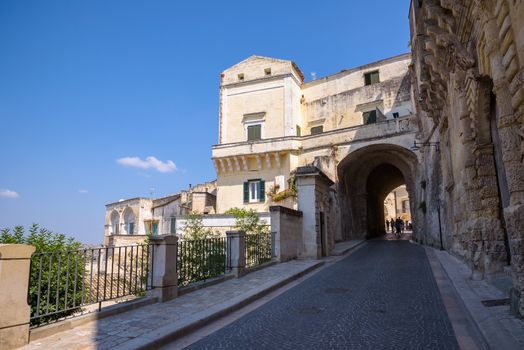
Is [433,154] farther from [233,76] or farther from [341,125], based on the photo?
[233,76]

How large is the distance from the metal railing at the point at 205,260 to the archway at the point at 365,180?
17367mm

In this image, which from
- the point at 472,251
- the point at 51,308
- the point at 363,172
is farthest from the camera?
the point at 363,172

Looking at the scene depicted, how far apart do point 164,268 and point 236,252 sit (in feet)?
10.8

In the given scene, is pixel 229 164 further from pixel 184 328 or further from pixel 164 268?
pixel 184 328

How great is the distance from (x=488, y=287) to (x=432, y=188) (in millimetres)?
12333

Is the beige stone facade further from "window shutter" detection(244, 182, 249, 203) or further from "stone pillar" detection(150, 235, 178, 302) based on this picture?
"stone pillar" detection(150, 235, 178, 302)

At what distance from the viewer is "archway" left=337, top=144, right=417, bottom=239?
25.5m

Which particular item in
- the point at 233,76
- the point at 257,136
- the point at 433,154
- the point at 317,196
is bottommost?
the point at 317,196

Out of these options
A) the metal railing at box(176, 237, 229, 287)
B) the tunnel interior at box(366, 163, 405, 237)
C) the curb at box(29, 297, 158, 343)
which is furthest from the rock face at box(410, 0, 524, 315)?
the tunnel interior at box(366, 163, 405, 237)

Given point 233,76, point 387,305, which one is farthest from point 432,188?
point 233,76

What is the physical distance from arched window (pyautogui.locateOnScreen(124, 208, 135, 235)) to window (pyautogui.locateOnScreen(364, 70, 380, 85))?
26234mm

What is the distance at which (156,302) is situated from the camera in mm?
6910

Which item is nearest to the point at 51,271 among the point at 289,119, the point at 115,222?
the point at 289,119

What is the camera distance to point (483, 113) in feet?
25.6
